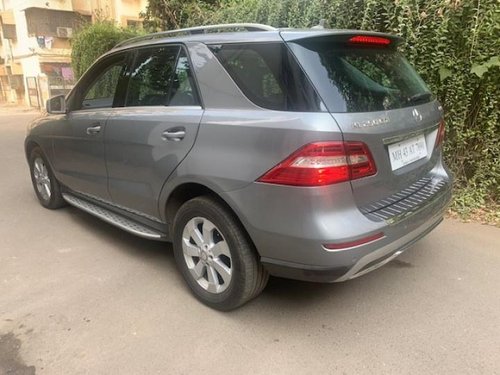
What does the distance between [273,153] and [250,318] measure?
1189 millimetres

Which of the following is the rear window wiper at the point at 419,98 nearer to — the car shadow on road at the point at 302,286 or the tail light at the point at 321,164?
the tail light at the point at 321,164

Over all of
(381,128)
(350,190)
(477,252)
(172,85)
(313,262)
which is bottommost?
(477,252)

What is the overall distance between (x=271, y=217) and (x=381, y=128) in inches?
31.9

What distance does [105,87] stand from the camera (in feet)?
12.9

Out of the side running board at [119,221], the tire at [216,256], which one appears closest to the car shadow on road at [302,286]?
the tire at [216,256]

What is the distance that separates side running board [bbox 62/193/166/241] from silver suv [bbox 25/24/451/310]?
0.03 meters

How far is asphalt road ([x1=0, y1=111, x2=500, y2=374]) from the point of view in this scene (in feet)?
8.11

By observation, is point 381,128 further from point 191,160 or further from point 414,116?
point 191,160

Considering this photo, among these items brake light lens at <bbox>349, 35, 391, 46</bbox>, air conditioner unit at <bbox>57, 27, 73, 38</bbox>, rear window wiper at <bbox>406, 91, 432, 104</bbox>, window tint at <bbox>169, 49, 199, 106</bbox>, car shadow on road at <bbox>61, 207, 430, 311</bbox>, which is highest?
air conditioner unit at <bbox>57, 27, 73, 38</bbox>

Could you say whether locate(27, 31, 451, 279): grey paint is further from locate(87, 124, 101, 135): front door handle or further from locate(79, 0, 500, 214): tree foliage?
locate(79, 0, 500, 214): tree foliage

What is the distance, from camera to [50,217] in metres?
4.89

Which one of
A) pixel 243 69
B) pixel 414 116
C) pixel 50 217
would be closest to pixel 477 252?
pixel 414 116

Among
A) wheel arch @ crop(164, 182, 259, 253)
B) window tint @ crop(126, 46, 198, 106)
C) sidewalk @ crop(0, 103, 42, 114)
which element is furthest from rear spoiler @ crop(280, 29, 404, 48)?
A: sidewalk @ crop(0, 103, 42, 114)

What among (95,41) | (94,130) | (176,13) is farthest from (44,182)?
(95,41)
